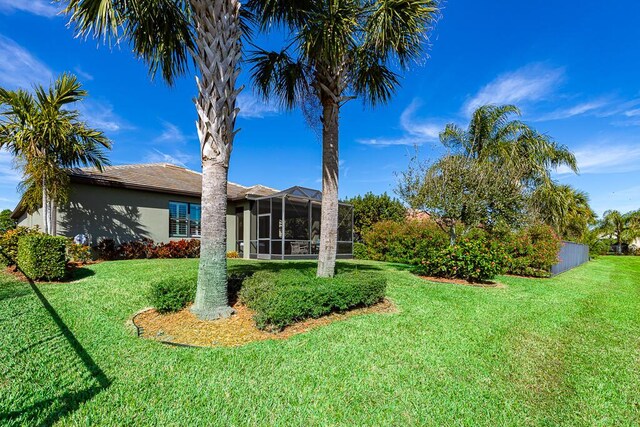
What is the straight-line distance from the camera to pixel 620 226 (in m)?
38.2

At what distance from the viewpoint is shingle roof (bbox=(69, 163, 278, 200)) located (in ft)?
42.2

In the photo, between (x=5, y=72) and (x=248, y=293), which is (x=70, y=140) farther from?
(x=248, y=293)

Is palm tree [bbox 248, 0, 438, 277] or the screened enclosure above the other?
palm tree [bbox 248, 0, 438, 277]

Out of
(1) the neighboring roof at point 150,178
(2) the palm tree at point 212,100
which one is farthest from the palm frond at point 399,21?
(1) the neighboring roof at point 150,178

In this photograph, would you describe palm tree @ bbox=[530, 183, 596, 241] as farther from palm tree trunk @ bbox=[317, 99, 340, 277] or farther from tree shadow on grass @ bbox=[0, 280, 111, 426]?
tree shadow on grass @ bbox=[0, 280, 111, 426]

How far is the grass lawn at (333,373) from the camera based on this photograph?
2783 millimetres

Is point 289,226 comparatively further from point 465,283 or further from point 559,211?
point 559,211

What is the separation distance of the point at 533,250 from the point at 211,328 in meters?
12.9

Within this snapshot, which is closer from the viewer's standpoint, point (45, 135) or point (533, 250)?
point (45, 135)

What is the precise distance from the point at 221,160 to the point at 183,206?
37.3 ft

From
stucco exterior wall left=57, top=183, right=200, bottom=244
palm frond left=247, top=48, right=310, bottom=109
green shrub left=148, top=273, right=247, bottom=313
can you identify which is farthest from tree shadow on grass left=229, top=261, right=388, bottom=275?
stucco exterior wall left=57, top=183, right=200, bottom=244

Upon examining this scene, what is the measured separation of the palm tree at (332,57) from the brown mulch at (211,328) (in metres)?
1.96

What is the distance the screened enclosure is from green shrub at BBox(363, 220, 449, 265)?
152 cm

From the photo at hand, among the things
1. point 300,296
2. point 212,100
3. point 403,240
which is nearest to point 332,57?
point 212,100
